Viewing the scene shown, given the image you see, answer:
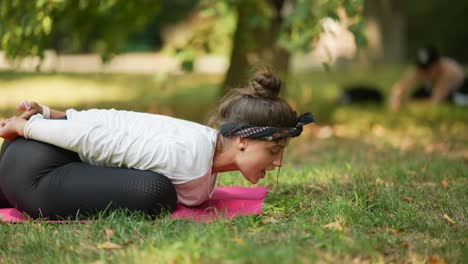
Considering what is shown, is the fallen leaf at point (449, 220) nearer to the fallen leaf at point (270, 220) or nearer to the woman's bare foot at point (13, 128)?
the fallen leaf at point (270, 220)

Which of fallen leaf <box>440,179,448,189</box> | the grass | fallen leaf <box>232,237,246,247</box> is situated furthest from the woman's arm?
fallen leaf <box>440,179,448,189</box>

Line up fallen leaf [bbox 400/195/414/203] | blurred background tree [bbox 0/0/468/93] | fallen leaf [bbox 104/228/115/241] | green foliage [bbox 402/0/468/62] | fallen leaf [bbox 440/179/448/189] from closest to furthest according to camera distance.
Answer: fallen leaf [bbox 104/228/115/241] < fallen leaf [bbox 400/195/414/203] < fallen leaf [bbox 440/179/448/189] < blurred background tree [bbox 0/0/468/93] < green foliage [bbox 402/0/468/62]

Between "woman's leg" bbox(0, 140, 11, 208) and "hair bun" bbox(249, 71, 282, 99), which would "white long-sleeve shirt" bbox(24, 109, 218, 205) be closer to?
"woman's leg" bbox(0, 140, 11, 208)

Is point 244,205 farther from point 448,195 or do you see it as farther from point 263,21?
point 263,21

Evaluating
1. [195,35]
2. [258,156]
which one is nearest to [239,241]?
[258,156]

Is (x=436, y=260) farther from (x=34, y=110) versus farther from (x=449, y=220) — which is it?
(x=34, y=110)

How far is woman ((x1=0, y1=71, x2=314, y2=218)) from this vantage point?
364 centimetres

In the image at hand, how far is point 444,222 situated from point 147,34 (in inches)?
996

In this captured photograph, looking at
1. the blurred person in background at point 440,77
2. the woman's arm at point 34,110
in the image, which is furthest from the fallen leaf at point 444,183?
the blurred person in background at point 440,77

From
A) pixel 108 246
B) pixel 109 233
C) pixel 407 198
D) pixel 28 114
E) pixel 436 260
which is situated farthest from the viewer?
pixel 407 198

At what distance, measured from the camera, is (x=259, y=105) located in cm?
374

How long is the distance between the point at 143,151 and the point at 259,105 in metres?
0.67

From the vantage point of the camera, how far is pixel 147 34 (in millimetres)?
28062

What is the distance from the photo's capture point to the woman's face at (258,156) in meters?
3.76
